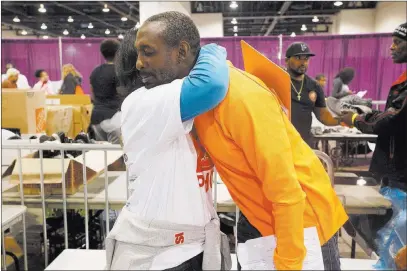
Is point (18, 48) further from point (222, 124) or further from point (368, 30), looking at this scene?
point (222, 124)

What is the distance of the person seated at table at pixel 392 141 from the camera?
7.70 feet

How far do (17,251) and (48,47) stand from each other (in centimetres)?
899

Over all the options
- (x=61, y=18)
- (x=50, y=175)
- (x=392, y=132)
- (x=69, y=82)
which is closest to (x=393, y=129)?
(x=392, y=132)

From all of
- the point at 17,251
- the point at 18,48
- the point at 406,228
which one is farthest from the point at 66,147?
the point at 18,48

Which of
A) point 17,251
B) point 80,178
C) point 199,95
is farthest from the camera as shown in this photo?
point 17,251

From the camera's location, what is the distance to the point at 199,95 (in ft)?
3.52

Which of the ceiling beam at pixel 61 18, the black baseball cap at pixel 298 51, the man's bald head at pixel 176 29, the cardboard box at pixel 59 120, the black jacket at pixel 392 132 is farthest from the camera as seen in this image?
the ceiling beam at pixel 61 18

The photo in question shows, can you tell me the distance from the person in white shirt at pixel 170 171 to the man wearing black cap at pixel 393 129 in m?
1.49

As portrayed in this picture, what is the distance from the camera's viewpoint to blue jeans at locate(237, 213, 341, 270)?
1216mm

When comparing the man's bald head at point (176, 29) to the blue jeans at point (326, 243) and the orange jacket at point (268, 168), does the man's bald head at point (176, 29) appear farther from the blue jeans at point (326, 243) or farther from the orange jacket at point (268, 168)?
the blue jeans at point (326, 243)

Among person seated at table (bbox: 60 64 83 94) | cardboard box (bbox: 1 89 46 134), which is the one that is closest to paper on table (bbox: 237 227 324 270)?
cardboard box (bbox: 1 89 46 134)

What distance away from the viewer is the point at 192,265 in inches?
Result: 50.3

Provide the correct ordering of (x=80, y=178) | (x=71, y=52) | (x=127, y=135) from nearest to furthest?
(x=127, y=135), (x=80, y=178), (x=71, y=52)

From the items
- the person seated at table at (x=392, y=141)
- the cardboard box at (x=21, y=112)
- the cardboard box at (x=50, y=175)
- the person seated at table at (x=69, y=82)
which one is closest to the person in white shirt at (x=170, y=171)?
the person seated at table at (x=392, y=141)
